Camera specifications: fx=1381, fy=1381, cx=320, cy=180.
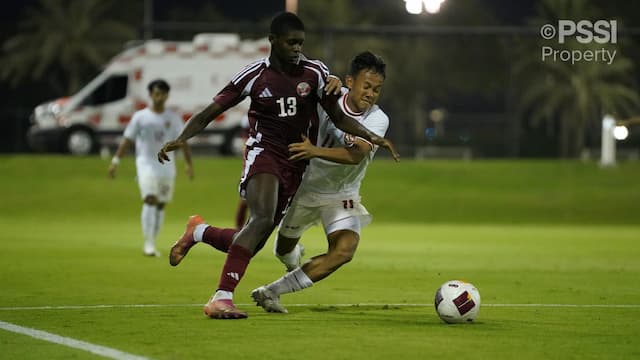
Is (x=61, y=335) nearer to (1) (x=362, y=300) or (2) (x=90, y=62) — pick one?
(1) (x=362, y=300)

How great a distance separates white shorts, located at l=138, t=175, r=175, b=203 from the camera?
20.1 meters

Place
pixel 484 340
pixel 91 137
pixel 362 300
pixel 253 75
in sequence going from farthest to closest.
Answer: pixel 91 137 → pixel 362 300 → pixel 253 75 → pixel 484 340

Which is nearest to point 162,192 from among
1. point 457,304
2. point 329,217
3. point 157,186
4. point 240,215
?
point 157,186

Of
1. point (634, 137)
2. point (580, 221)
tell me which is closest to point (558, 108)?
point (634, 137)

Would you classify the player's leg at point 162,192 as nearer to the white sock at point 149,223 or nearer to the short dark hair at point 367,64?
the white sock at point 149,223

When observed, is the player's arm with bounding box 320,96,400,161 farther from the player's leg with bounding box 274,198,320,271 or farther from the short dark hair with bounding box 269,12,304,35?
Result: the player's leg with bounding box 274,198,320,271

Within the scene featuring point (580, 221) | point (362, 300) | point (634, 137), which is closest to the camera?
point (362, 300)

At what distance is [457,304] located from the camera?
10531 mm

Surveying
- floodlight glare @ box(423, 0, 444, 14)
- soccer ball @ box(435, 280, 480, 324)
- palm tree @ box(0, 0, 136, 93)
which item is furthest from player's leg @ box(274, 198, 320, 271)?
palm tree @ box(0, 0, 136, 93)

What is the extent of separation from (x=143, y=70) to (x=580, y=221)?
1823cm

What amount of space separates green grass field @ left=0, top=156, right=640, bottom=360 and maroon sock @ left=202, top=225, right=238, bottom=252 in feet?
1.91

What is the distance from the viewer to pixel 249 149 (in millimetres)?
11023

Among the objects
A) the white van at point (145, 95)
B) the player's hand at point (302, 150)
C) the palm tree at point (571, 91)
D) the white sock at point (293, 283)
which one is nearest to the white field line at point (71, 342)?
the white sock at point (293, 283)

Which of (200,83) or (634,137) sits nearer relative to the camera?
(200,83)
